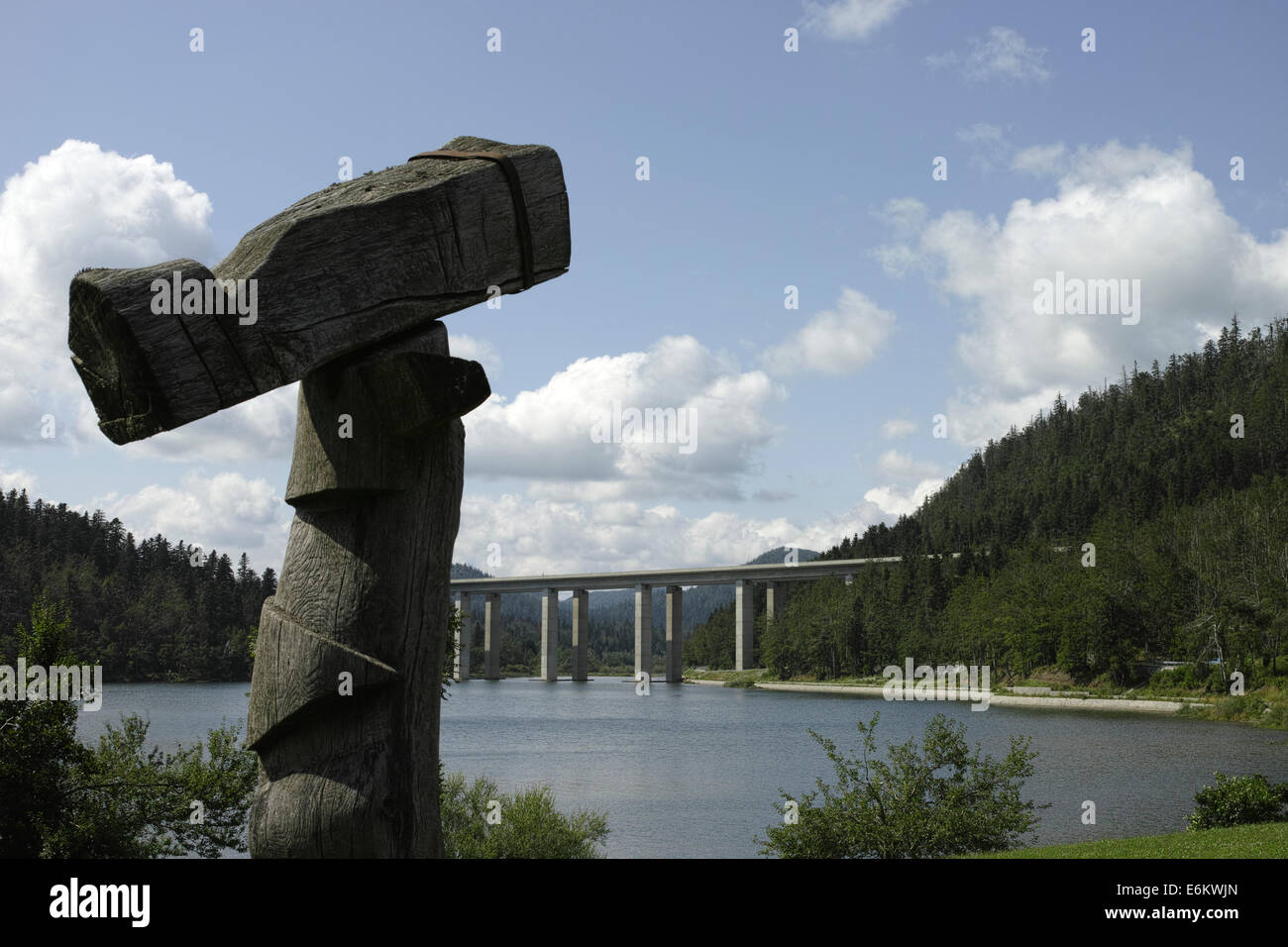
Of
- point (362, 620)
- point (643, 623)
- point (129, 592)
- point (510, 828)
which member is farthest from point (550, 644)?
point (362, 620)

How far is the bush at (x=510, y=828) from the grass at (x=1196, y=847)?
736 cm

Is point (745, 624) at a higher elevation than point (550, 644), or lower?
higher

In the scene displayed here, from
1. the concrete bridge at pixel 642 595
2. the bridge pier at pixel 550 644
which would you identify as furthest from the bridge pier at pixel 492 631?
the bridge pier at pixel 550 644

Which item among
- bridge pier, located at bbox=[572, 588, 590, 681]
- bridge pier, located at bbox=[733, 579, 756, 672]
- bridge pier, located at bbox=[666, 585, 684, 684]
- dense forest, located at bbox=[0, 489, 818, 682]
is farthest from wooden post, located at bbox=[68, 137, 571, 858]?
bridge pier, located at bbox=[572, 588, 590, 681]

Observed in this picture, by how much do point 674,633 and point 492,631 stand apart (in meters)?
20.5

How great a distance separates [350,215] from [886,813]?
1827cm

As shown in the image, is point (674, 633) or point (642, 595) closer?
point (642, 595)

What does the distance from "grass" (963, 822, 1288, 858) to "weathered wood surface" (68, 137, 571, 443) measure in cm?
1461

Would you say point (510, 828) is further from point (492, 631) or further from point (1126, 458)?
point (1126, 458)

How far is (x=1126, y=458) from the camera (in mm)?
135125

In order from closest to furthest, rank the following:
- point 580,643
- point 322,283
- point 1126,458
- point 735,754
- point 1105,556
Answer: point 322,283
point 735,754
point 1105,556
point 580,643
point 1126,458

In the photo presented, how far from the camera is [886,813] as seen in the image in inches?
753

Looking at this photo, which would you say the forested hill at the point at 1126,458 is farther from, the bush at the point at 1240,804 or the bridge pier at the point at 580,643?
the bush at the point at 1240,804
